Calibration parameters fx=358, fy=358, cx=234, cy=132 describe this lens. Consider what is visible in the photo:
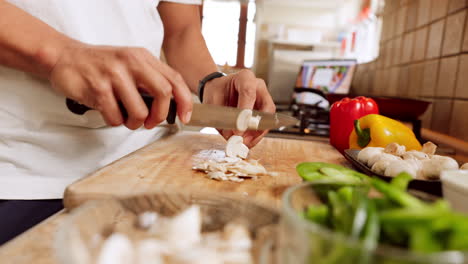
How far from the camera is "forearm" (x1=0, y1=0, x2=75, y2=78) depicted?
581mm

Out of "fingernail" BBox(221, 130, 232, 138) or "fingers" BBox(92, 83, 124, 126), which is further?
"fingernail" BBox(221, 130, 232, 138)

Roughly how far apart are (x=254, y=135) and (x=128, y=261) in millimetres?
680

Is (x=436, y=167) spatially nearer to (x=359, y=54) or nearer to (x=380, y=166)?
(x=380, y=166)

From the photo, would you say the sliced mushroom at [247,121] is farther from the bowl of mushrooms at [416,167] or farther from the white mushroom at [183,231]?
the white mushroom at [183,231]

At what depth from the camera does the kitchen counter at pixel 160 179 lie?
40 centimetres

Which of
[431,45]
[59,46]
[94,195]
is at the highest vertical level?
[431,45]

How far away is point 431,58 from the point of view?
130 cm

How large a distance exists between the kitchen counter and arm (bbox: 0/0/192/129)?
0.40ft

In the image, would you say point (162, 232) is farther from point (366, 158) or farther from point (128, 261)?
point (366, 158)

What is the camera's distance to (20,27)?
59cm

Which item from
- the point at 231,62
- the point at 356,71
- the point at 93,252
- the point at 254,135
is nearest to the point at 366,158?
the point at 254,135

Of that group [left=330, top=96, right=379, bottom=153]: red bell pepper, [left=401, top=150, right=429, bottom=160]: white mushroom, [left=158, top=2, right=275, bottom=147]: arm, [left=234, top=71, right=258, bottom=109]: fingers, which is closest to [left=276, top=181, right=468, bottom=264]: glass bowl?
[left=401, top=150, right=429, bottom=160]: white mushroom

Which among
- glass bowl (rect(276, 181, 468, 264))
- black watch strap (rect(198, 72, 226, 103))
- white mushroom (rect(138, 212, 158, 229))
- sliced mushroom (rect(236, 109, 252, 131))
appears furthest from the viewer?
black watch strap (rect(198, 72, 226, 103))

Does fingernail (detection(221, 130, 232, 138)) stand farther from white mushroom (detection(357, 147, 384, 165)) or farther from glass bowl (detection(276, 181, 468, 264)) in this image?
glass bowl (detection(276, 181, 468, 264))
